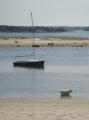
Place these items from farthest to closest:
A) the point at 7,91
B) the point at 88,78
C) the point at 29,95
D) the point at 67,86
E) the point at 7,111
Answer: the point at 88,78 < the point at 67,86 < the point at 7,91 < the point at 29,95 < the point at 7,111

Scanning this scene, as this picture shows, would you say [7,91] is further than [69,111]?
Yes

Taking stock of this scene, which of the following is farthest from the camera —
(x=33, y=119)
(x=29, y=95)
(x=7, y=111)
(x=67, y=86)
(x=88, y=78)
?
(x=88, y=78)

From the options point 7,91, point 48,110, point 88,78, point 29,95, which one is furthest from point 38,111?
point 88,78

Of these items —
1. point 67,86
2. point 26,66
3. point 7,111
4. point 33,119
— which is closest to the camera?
point 33,119

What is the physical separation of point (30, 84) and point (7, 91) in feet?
17.4

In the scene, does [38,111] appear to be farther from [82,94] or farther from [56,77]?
[56,77]

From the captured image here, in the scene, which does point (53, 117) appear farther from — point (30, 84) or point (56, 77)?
point (56, 77)

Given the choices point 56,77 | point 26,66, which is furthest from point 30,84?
point 26,66

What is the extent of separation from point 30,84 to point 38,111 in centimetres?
1806

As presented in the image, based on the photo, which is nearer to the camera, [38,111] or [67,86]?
[38,111]

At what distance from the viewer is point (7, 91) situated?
3148 centimetres

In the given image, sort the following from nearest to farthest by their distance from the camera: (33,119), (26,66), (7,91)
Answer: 1. (33,119)
2. (7,91)
3. (26,66)

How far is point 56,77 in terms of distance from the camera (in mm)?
42406

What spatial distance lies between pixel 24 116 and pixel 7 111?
1381 mm
